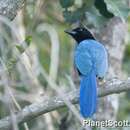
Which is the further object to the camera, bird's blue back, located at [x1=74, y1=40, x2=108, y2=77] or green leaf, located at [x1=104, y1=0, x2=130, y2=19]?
bird's blue back, located at [x1=74, y1=40, x2=108, y2=77]

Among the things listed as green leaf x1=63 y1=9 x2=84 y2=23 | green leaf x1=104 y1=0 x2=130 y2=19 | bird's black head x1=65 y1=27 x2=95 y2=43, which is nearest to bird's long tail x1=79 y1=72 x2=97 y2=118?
green leaf x1=104 y1=0 x2=130 y2=19

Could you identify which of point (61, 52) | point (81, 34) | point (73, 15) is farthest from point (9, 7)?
point (61, 52)

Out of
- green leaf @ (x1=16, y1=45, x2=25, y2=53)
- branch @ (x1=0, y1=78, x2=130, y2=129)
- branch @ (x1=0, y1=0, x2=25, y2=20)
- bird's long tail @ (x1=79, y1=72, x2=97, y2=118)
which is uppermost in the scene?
branch @ (x1=0, y1=0, x2=25, y2=20)

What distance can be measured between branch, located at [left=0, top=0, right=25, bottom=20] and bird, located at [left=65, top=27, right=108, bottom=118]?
0.77m

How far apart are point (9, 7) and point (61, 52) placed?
3.47 m

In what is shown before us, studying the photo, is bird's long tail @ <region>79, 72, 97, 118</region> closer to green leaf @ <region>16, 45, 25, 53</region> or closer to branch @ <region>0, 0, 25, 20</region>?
green leaf @ <region>16, 45, 25, 53</region>

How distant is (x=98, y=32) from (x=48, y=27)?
3.52ft

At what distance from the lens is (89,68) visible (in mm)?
4863

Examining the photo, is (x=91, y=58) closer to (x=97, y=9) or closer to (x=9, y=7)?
(x=97, y=9)

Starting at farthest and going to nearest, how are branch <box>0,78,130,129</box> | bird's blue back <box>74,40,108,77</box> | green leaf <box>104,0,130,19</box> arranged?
bird's blue back <box>74,40,108,77</box> → green leaf <box>104,0,130,19</box> → branch <box>0,78,130,129</box>

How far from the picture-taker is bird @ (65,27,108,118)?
167 inches

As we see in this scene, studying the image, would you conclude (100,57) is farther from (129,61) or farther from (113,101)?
(129,61)

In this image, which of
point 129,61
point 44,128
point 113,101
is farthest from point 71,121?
point 129,61

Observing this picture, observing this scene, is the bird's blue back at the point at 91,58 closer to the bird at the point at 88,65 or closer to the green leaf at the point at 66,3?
the bird at the point at 88,65
